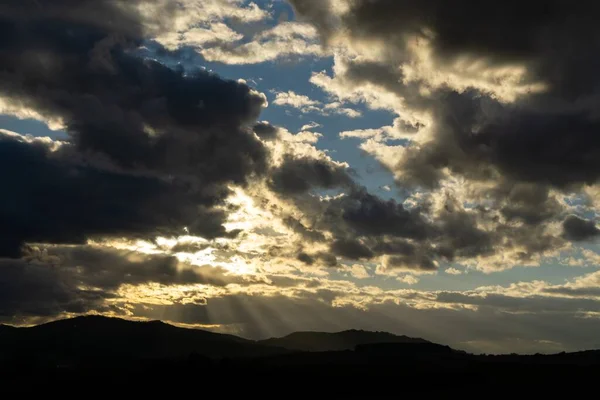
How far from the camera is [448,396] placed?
19438 centimetres

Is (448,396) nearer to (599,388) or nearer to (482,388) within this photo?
(482,388)

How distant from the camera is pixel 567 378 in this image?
200 meters

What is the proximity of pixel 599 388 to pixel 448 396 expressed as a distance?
46.0 meters

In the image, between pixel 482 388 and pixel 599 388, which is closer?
pixel 599 388

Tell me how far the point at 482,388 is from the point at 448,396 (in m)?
13.2

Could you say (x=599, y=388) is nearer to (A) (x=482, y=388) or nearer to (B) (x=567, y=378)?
(B) (x=567, y=378)

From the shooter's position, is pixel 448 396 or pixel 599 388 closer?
pixel 599 388

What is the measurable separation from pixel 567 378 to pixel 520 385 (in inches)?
761

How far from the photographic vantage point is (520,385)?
19338 centimetres

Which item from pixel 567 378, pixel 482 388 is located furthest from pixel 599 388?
pixel 482 388

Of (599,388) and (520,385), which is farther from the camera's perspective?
(520,385)

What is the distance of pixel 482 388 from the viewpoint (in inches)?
7810

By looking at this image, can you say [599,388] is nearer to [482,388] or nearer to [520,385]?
[520,385]

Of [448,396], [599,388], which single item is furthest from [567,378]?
[448,396]
